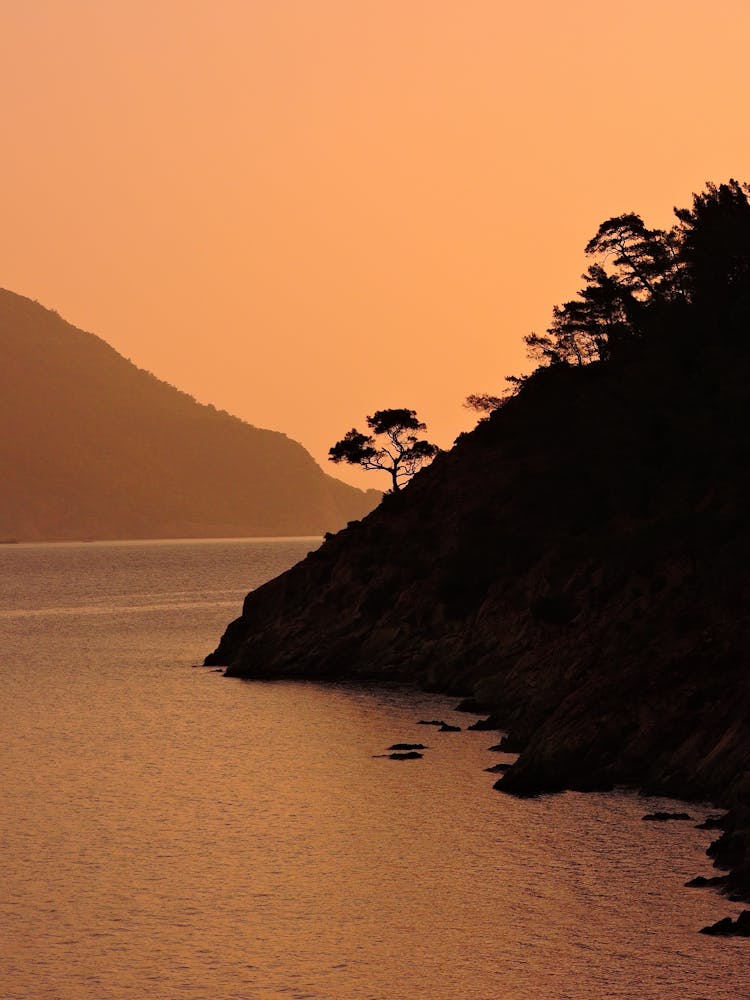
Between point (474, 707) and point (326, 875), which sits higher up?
point (474, 707)

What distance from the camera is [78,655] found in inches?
4195

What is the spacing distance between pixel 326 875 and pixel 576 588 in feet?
111

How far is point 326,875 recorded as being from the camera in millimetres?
38844

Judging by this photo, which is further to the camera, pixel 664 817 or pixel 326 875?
pixel 664 817

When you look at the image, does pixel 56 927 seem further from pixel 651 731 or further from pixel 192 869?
pixel 651 731

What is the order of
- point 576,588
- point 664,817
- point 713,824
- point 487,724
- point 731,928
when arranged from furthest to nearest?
point 576,588 < point 487,724 < point 664,817 < point 713,824 < point 731,928

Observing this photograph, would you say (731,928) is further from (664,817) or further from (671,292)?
(671,292)

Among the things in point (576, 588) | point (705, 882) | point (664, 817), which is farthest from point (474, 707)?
point (705, 882)

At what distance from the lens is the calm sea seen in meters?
30.1

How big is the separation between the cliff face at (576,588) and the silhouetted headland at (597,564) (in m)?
0.12

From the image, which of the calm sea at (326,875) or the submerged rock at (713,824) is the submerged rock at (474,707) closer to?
the calm sea at (326,875)

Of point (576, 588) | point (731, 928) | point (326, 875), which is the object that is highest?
point (576, 588)

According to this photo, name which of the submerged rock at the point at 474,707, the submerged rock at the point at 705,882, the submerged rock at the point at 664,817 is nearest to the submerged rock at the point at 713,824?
the submerged rock at the point at 664,817

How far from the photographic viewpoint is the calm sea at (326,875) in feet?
98.7
